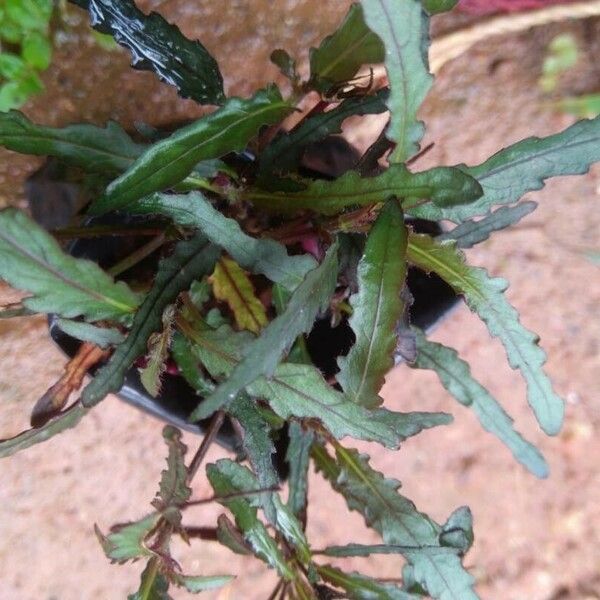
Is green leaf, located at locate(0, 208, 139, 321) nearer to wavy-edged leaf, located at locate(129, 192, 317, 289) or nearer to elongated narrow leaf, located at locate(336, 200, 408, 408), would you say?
wavy-edged leaf, located at locate(129, 192, 317, 289)

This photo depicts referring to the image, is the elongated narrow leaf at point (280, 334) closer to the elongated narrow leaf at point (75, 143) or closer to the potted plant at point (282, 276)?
the potted plant at point (282, 276)

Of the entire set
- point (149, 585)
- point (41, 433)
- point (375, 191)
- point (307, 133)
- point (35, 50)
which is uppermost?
point (35, 50)

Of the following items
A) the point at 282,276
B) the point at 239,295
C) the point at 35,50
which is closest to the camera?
the point at 282,276

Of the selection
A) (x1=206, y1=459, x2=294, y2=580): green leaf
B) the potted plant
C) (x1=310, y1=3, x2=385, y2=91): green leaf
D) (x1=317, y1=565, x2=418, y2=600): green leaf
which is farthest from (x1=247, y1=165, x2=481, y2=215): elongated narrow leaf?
(x1=317, y1=565, x2=418, y2=600): green leaf

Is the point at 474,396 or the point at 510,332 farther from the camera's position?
the point at 474,396

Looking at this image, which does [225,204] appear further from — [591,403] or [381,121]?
[591,403]

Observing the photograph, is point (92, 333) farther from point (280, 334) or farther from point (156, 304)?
point (280, 334)

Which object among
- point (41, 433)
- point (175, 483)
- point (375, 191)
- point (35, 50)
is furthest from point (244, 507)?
point (35, 50)
